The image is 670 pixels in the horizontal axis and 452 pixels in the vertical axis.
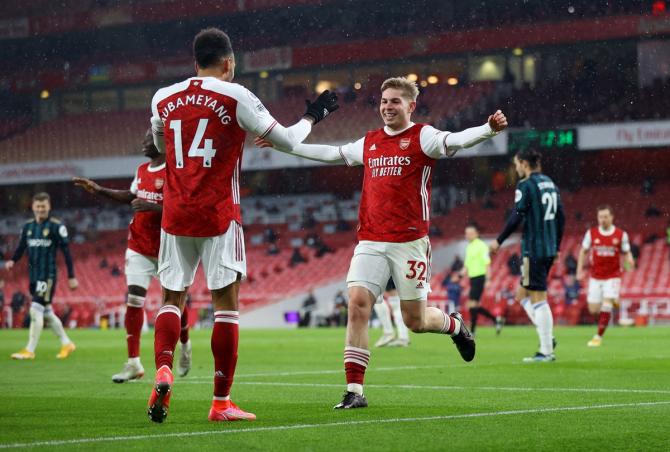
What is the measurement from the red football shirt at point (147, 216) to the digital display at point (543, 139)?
24.9 meters

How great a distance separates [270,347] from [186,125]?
479 inches

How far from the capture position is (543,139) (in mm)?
34562

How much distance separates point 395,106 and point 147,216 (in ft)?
12.1

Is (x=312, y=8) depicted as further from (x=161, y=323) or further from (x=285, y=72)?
(x=161, y=323)

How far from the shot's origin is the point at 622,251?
18.4 m

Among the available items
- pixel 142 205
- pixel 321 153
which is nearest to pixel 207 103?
pixel 321 153

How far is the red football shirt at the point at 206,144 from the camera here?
6664 mm

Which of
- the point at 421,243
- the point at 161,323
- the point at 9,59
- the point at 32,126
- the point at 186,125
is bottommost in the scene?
the point at 161,323

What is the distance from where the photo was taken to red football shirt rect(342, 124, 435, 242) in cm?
776

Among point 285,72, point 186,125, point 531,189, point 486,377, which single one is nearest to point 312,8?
point 285,72

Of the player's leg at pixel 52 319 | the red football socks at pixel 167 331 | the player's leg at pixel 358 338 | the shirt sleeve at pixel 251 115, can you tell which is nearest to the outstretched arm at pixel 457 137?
the player's leg at pixel 358 338

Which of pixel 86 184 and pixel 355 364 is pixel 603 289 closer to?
pixel 86 184

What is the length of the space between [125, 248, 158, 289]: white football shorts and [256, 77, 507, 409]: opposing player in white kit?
333cm

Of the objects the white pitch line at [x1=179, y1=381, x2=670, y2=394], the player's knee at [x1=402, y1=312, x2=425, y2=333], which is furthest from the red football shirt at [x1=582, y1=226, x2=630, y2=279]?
the player's knee at [x1=402, y1=312, x2=425, y2=333]
